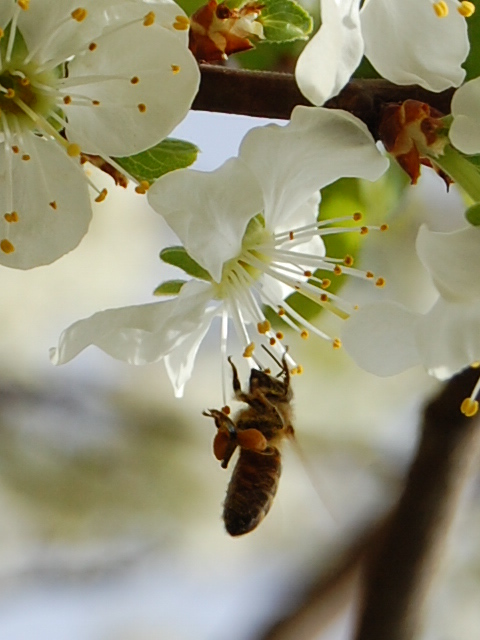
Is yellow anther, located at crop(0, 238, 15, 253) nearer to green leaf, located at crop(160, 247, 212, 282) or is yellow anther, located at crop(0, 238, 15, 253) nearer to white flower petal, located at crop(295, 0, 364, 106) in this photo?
green leaf, located at crop(160, 247, 212, 282)

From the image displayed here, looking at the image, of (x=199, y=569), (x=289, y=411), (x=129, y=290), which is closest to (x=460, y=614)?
(x=199, y=569)

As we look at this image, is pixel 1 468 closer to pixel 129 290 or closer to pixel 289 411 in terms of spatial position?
pixel 129 290

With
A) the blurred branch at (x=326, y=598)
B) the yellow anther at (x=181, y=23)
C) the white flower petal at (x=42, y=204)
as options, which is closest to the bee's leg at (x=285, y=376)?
the white flower petal at (x=42, y=204)

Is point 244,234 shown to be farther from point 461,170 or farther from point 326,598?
point 326,598

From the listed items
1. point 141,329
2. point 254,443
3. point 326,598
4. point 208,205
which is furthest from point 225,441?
point 326,598

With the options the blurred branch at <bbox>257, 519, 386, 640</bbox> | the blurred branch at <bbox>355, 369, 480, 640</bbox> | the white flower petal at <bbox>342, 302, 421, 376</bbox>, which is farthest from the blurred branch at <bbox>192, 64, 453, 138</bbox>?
the blurred branch at <bbox>257, 519, 386, 640</bbox>

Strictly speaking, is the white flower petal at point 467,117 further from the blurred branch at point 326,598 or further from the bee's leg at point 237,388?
the blurred branch at point 326,598

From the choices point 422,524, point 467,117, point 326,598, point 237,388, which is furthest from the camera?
point 326,598
